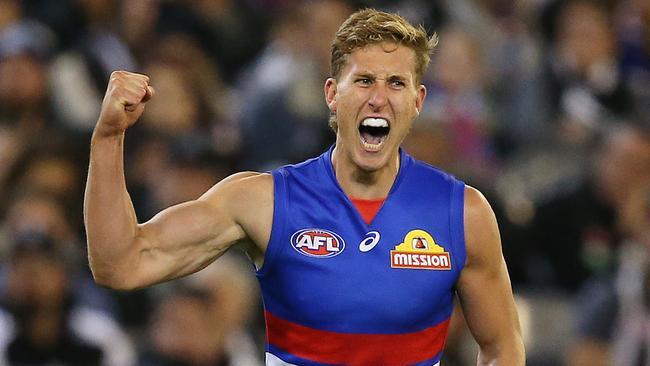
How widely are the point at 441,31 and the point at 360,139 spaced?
482cm

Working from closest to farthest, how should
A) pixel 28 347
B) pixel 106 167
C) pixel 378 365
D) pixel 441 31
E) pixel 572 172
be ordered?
pixel 106 167 < pixel 378 365 < pixel 28 347 < pixel 572 172 < pixel 441 31

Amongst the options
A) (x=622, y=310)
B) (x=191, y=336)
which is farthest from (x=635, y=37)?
(x=191, y=336)

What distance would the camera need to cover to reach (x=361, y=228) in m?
4.46

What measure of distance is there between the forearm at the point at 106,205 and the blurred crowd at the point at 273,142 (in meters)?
2.90

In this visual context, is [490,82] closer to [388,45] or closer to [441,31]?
[441,31]

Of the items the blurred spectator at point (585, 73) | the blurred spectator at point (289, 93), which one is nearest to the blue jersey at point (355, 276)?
the blurred spectator at point (289, 93)

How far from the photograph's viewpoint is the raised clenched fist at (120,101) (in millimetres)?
4027

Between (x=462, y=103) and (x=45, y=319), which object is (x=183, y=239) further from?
(x=462, y=103)

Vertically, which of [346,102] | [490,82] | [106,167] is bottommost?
[106,167]

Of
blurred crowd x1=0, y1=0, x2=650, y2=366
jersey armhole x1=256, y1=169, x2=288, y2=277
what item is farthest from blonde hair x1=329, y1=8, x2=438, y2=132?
blurred crowd x1=0, y1=0, x2=650, y2=366

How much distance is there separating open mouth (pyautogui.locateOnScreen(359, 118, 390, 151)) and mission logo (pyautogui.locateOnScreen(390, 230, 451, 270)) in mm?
286

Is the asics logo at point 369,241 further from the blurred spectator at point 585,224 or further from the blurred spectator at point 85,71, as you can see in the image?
the blurred spectator at point 85,71

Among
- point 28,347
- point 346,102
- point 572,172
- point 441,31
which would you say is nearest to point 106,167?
point 346,102

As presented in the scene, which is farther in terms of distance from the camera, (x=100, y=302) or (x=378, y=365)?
(x=100, y=302)
